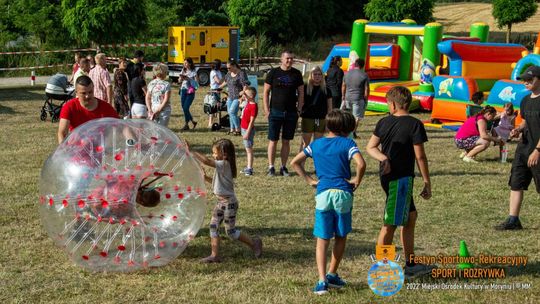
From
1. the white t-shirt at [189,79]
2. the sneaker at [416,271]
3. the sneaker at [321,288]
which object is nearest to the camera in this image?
the sneaker at [321,288]

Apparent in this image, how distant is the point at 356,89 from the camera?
1542 cm

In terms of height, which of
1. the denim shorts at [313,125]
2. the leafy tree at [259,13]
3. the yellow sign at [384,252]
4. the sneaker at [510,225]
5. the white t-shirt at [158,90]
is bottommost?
the sneaker at [510,225]

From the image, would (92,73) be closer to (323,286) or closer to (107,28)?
(323,286)

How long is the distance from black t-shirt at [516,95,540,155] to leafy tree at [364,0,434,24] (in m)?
35.7

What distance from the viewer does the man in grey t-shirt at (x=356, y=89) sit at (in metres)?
15.4

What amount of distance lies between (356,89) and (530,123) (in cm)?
718

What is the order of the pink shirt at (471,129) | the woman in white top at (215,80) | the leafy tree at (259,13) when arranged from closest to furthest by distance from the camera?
the pink shirt at (471,129) → the woman in white top at (215,80) → the leafy tree at (259,13)

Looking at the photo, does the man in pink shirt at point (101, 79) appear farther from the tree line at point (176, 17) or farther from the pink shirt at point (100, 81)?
the tree line at point (176, 17)

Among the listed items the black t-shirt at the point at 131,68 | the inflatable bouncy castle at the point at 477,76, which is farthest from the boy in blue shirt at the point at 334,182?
the inflatable bouncy castle at the point at 477,76

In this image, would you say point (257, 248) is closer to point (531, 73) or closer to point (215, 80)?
point (531, 73)

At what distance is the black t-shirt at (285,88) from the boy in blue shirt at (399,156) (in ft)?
16.0

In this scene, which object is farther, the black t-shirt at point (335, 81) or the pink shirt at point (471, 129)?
the black t-shirt at point (335, 81)

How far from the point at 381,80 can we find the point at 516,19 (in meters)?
25.3

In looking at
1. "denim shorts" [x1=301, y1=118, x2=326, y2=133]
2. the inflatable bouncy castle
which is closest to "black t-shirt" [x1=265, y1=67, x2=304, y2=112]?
"denim shorts" [x1=301, y1=118, x2=326, y2=133]
